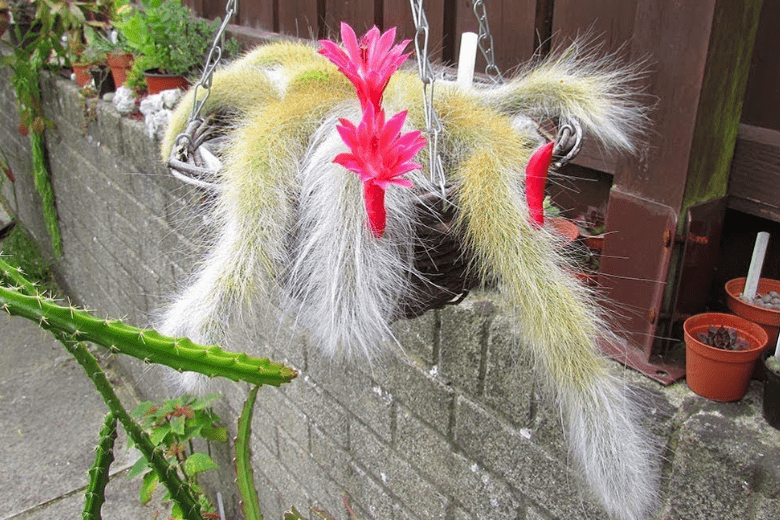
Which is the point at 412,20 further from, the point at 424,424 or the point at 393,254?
the point at 393,254

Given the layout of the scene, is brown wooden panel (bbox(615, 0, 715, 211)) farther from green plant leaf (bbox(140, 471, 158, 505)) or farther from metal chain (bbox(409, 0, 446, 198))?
green plant leaf (bbox(140, 471, 158, 505))

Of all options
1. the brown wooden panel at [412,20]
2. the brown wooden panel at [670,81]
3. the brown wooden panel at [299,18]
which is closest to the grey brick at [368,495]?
the brown wooden panel at [670,81]

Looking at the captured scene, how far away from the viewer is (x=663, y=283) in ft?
4.90

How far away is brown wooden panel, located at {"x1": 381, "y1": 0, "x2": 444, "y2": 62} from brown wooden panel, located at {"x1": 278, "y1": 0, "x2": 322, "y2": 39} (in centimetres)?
49

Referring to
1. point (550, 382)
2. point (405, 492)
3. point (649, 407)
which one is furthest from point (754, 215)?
point (405, 492)

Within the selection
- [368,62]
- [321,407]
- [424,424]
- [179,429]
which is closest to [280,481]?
[179,429]

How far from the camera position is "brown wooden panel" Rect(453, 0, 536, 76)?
75.7 inches

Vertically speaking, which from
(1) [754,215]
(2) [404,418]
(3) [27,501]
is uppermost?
(1) [754,215]

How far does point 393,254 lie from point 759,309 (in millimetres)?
819

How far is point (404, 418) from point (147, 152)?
5.99ft

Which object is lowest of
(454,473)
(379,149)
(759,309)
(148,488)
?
(148,488)

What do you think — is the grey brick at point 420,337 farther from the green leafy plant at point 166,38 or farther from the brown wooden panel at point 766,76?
the green leafy plant at point 166,38

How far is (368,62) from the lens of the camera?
1.03 metres

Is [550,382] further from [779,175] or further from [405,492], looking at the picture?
[405,492]
